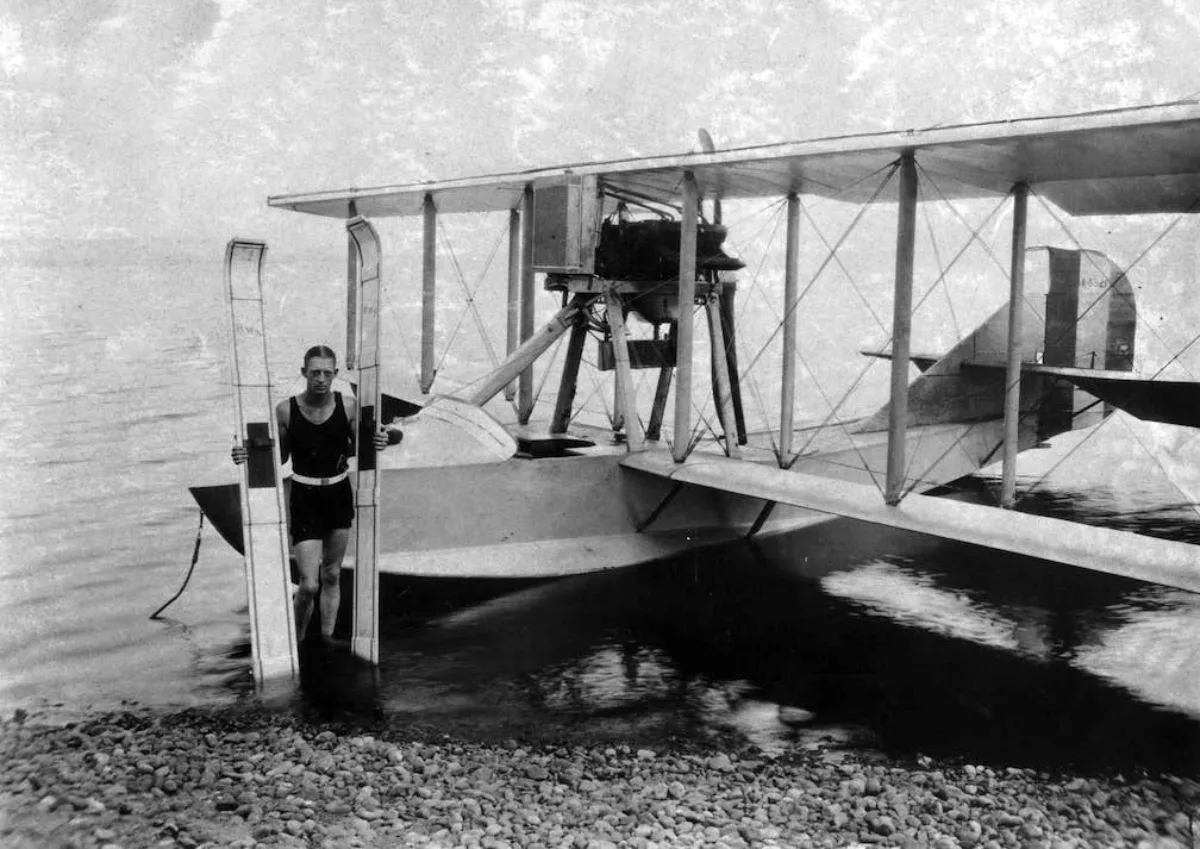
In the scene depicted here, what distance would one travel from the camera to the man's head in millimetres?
6398

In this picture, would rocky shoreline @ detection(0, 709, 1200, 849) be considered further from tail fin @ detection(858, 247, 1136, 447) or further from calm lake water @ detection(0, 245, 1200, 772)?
tail fin @ detection(858, 247, 1136, 447)

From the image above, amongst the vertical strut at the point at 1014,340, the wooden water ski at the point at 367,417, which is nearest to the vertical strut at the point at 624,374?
the vertical strut at the point at 1014,340

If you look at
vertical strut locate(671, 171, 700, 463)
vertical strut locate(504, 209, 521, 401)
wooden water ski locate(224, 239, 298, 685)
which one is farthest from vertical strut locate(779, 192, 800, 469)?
wooden water ski locate(224, 239, 298, 685)

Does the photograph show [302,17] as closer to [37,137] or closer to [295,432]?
[37,137]

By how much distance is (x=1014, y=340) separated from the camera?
9.68 metres

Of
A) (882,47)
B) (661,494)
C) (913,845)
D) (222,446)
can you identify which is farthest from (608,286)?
(882,47)

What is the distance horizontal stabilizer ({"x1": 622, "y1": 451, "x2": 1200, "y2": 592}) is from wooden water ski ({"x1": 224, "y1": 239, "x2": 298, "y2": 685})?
4.43m

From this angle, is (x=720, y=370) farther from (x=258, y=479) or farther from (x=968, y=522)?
(x=258, y=479)

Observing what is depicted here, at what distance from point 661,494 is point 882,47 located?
20.3m

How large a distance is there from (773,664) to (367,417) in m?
3.84

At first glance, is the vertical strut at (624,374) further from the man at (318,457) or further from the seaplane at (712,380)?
the man at (318,457)

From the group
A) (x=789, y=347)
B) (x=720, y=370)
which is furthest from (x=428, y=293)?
(x=789, y=347)

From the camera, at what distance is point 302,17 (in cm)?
1280

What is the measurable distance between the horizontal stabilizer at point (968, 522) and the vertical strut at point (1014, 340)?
56.4 inches
